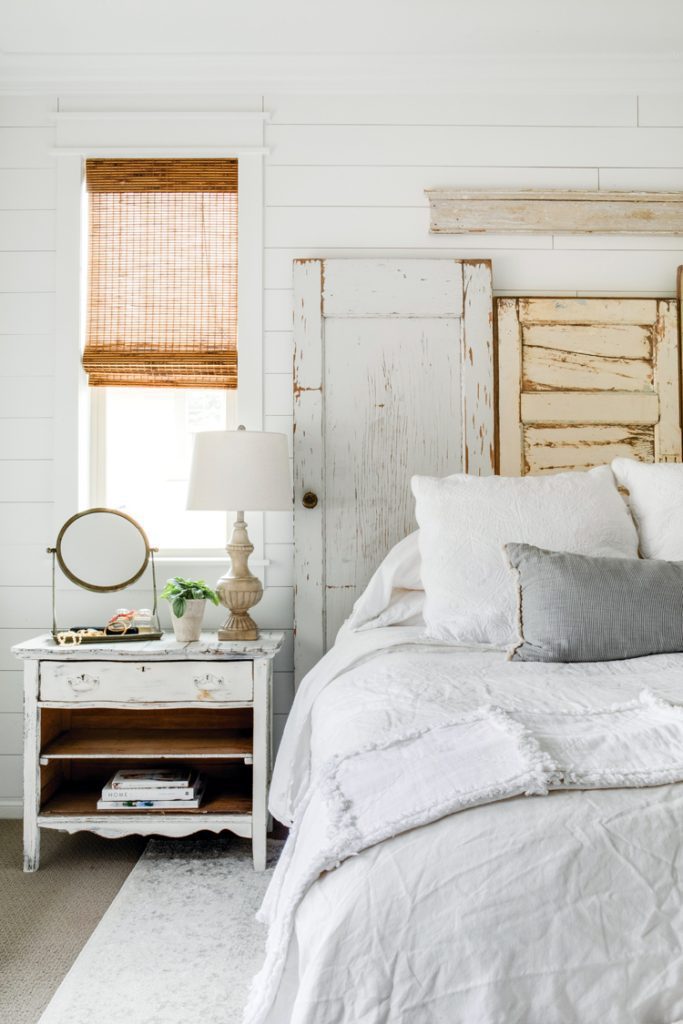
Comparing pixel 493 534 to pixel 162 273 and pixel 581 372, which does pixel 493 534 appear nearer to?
pixel 581 372

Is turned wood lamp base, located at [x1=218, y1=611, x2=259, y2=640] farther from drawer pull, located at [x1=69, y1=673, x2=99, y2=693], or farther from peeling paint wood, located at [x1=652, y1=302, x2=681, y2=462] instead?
peeling paint wood, located at [x1=652, y1=302, x2=681, y2=462]

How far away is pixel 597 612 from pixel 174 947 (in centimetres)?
125

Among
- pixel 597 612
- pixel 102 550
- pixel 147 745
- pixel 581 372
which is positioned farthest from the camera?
pixel 581 372

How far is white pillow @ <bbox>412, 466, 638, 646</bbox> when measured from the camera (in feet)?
6.09

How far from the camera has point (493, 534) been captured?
76.4 inches

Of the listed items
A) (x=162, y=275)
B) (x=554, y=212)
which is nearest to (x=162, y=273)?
(x=162, y=275)

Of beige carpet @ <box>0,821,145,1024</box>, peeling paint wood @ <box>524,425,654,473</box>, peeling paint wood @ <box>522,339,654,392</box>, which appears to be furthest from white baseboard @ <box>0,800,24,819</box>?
peeling paint wood @ <box>522,339,654,392</box>

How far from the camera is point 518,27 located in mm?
2457

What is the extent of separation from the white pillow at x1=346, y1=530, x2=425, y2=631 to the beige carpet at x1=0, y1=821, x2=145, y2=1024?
99 cm

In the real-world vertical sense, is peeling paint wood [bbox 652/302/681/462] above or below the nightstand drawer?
above

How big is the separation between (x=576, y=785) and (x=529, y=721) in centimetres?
21

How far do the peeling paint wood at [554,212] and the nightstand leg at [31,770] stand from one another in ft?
6.59

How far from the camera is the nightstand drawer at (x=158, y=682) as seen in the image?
87.1 inches

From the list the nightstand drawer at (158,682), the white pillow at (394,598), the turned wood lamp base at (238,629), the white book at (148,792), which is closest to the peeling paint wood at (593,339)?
the white pillow at (394,598)
